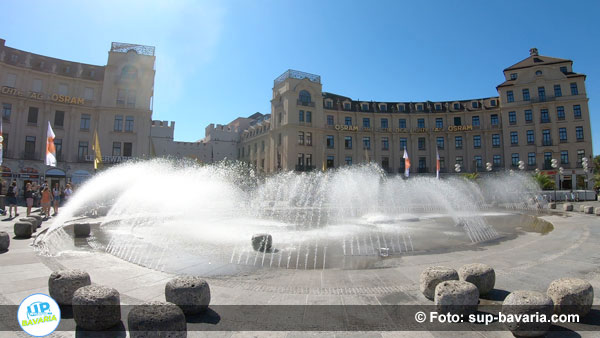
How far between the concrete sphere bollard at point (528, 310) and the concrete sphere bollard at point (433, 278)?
114 centimetres

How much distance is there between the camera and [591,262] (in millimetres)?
7473

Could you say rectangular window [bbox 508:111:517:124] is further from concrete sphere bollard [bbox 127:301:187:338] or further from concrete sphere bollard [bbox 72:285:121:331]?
concrete sphere bollard [bbox 72:285:121:331]

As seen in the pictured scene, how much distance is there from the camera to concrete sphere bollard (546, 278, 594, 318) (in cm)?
429

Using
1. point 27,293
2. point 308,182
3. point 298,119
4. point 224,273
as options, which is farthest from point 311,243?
point 298,119

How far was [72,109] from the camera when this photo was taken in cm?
4000

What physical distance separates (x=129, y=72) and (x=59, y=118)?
1101 centimetres

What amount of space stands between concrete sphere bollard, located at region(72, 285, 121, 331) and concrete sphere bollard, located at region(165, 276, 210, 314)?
800 millimetres

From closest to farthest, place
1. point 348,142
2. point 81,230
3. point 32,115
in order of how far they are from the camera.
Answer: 1. point 81,230
2. point 32,115
3. point 348,142

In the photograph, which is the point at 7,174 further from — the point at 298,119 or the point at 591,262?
the point at 591,262

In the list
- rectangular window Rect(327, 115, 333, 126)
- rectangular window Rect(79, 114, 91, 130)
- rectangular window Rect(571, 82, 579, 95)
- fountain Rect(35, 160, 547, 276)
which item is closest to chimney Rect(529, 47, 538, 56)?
rectangular window Rect(571, 82, 579, 95)

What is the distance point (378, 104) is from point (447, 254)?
176ft

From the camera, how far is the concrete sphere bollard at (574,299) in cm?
429

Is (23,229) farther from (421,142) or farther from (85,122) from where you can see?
(421,142)

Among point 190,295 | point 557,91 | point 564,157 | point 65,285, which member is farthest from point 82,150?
point 557,91
